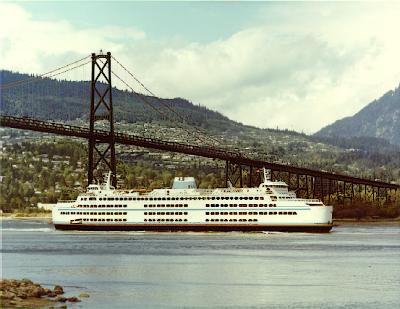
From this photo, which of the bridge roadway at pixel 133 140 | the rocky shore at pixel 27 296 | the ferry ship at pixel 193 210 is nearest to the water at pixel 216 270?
the rocky shore at pixel 27 296

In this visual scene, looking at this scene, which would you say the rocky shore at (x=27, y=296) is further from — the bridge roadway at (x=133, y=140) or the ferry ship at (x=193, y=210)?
the bridge roadway at (x=133, y=140)

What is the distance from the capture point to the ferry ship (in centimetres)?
9444

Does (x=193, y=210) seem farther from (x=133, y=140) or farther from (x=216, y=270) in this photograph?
(x=216, y=270)

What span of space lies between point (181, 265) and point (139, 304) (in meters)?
16.9

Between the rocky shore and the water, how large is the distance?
1.12 metres

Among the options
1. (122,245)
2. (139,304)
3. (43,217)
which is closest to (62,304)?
(139,304)

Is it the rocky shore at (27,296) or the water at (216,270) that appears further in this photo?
the water at (216,270)

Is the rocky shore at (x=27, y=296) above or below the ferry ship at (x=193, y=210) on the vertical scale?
below

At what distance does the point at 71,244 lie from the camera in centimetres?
7900

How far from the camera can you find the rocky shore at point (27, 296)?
38.5m

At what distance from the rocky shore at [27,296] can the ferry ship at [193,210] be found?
52441 mm

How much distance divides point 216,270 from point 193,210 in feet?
138

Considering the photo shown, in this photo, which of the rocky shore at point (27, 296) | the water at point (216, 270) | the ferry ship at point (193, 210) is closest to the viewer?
the rocky shore at point (27, 296)

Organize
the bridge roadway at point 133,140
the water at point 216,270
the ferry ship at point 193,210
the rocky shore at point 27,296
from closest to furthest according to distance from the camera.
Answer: the rocky shore at point 27,296
the water at point 216,270
the ferry ship at point 193,210
the bridge roadway at point 133,140
